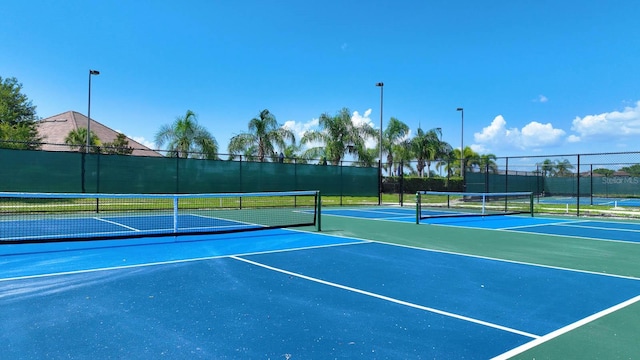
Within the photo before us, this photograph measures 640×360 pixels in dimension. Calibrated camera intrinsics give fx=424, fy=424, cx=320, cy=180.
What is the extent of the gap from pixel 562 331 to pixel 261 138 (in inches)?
1304

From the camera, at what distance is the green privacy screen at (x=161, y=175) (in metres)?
15.9

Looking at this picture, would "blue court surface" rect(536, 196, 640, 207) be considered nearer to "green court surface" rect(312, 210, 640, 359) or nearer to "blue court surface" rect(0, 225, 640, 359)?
"green court surface" rect(312, 210, 640, 359)

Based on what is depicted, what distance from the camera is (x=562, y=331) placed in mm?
4176

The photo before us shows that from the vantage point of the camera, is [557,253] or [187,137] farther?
[187,137]

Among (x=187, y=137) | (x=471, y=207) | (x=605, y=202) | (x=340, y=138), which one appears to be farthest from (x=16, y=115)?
(x=605, y=202)

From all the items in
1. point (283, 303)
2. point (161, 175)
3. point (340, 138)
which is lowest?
point (283, 303)

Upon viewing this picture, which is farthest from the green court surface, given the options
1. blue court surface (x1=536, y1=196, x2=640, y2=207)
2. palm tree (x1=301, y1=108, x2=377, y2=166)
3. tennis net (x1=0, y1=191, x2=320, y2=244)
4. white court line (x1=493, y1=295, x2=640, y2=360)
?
palm tree (x1=301, y1=108, x2=377, y2=166)

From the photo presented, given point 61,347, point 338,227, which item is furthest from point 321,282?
point 338,227

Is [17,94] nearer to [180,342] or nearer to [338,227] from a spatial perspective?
[338,227]

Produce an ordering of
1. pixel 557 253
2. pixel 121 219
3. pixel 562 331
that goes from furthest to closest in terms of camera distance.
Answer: pixel 121 219 < pixel 557 253 < pixel 562 331

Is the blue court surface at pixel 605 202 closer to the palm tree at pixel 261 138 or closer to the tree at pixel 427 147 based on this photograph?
the tree at pixel 427 147

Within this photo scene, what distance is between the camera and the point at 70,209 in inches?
667

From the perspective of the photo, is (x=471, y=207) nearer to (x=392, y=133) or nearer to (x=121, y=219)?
(x=121, y=219)

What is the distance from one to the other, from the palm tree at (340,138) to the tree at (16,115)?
2116 cm
